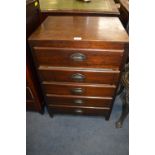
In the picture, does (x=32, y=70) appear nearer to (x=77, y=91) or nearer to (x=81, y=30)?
(x=77, y=91)

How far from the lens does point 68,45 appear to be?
31.5 inches

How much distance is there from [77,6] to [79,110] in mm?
894

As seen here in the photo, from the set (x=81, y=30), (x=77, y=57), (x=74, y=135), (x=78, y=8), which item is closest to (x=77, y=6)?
(x=78, y=8)

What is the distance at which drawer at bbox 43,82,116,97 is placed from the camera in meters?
1.00

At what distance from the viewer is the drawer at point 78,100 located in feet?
3.58

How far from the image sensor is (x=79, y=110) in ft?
4.01

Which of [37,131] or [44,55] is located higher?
[44,55]

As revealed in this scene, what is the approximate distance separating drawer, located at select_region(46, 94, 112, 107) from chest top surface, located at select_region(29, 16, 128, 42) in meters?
0.46

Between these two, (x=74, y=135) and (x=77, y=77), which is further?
(x=74, y=135)

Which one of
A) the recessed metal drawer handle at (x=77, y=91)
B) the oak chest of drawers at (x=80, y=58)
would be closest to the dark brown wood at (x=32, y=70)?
the oak chest of drawers at (x=80, y=58)

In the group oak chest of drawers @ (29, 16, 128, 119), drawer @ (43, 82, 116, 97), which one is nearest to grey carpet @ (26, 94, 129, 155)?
oak chest of drawers @ (29, 16, 128, 119)
